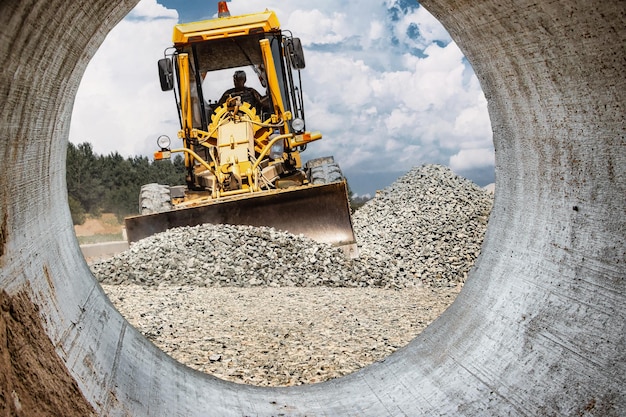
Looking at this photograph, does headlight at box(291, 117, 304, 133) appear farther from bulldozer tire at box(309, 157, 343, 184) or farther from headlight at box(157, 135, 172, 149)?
headlight at box(157, 135, 172, 149)

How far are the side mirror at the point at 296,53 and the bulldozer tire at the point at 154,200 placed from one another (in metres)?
2.89

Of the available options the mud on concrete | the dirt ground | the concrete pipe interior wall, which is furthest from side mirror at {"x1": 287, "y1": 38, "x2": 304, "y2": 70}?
the dirt ground

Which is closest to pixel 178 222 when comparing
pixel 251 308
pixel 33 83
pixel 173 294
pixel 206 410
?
pixel 173 294

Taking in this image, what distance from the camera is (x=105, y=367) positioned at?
1.86 m

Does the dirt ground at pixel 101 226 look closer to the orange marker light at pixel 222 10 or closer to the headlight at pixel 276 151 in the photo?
the orange marker light at pixel 222 10

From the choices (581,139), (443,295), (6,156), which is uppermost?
(6,156)

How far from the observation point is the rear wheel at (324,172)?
10672mm

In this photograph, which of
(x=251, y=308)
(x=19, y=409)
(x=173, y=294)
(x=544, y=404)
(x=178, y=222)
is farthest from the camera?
(x=178, y=222)

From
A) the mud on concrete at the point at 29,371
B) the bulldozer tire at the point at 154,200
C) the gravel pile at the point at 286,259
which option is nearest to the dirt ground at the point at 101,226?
the bulldozer tire at the point at 154,200

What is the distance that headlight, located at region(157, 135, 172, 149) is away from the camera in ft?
30.7

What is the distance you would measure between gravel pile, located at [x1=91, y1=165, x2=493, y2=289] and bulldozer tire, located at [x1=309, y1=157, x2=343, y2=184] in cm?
136

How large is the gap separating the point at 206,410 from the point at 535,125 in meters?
1.42

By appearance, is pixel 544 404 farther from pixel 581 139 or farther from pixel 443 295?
pixel 443 295

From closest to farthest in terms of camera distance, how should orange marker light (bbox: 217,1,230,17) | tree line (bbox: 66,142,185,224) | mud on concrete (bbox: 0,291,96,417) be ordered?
mud on concrete (bbox: 0,291,96,417)
orange marker light (bbox: 217,1,230,17)
tree line (bbox: 66,142,185,224)
